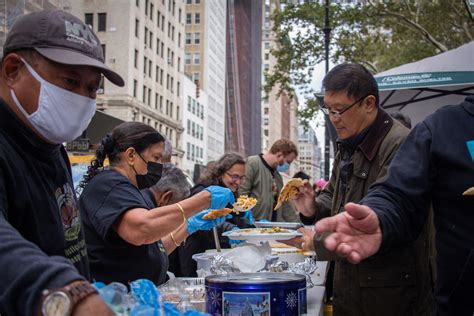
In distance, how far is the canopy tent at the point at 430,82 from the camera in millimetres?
6762

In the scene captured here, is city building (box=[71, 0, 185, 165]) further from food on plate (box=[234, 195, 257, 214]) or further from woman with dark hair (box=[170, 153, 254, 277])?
food on plate (box=[234, 195, 257, 214])

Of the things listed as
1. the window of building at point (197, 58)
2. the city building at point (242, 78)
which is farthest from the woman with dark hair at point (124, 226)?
the city building at point (242, 78)

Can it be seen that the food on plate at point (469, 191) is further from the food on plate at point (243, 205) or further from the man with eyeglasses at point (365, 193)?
the food on plate at point (243, 205)

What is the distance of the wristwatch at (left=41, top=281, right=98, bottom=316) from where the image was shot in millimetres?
1008

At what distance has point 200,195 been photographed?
328 centimetres

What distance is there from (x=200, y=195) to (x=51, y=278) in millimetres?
2239

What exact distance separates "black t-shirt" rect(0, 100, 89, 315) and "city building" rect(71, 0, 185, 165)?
35.9m

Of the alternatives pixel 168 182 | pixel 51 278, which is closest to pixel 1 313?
pixel 51 278

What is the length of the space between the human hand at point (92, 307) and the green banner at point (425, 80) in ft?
21.0

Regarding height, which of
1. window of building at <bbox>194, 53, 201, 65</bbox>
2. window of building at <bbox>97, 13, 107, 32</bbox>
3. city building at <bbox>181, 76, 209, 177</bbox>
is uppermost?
window of building at <bbox>194, 53, 201, 65</bbox>

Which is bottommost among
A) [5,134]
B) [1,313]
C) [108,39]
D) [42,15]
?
Answer: [1,313]

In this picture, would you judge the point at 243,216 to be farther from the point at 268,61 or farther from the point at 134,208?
the point at 268,61

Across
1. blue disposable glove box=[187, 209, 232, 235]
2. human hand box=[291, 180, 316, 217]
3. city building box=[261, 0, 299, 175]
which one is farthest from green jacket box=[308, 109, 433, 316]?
city building box=[261, 0, 299, 175]

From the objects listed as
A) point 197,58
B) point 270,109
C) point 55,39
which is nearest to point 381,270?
point 55,39
